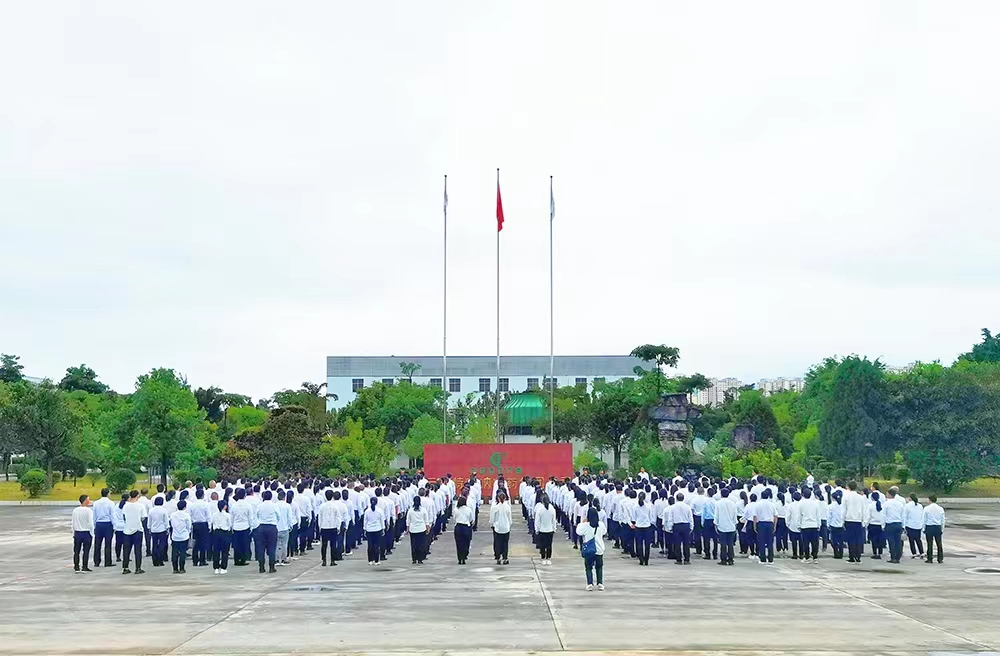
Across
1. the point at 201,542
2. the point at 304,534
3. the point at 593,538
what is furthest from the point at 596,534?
the point at 304,534

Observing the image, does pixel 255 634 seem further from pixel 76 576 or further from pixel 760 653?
pixel 76 576

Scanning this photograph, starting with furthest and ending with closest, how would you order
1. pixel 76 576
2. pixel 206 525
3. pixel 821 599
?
pixel 206 525 → pixel 76 576 → pixel 821 599

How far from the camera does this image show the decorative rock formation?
5956 cm

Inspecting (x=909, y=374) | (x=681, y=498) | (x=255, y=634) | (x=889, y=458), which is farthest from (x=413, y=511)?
(x=889, y=458)

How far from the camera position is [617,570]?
19.0 m

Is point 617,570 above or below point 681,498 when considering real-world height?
below

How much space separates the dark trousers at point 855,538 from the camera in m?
20.2

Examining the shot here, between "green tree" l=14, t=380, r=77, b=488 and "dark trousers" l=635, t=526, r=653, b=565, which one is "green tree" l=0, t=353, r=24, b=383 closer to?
"green tree" l=14, t=380, r=77, b=488

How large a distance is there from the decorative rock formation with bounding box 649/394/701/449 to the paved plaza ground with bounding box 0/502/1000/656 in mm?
38312

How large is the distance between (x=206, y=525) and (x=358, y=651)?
378 inches

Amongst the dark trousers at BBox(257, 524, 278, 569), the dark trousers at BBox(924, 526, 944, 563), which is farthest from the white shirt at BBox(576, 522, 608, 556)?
the dark trousers at BBox(924, 526, 944, 563)

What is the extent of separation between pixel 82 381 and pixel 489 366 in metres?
43.3

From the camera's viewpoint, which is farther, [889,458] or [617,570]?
[889,458]

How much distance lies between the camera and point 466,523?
→ 65.8 feet
